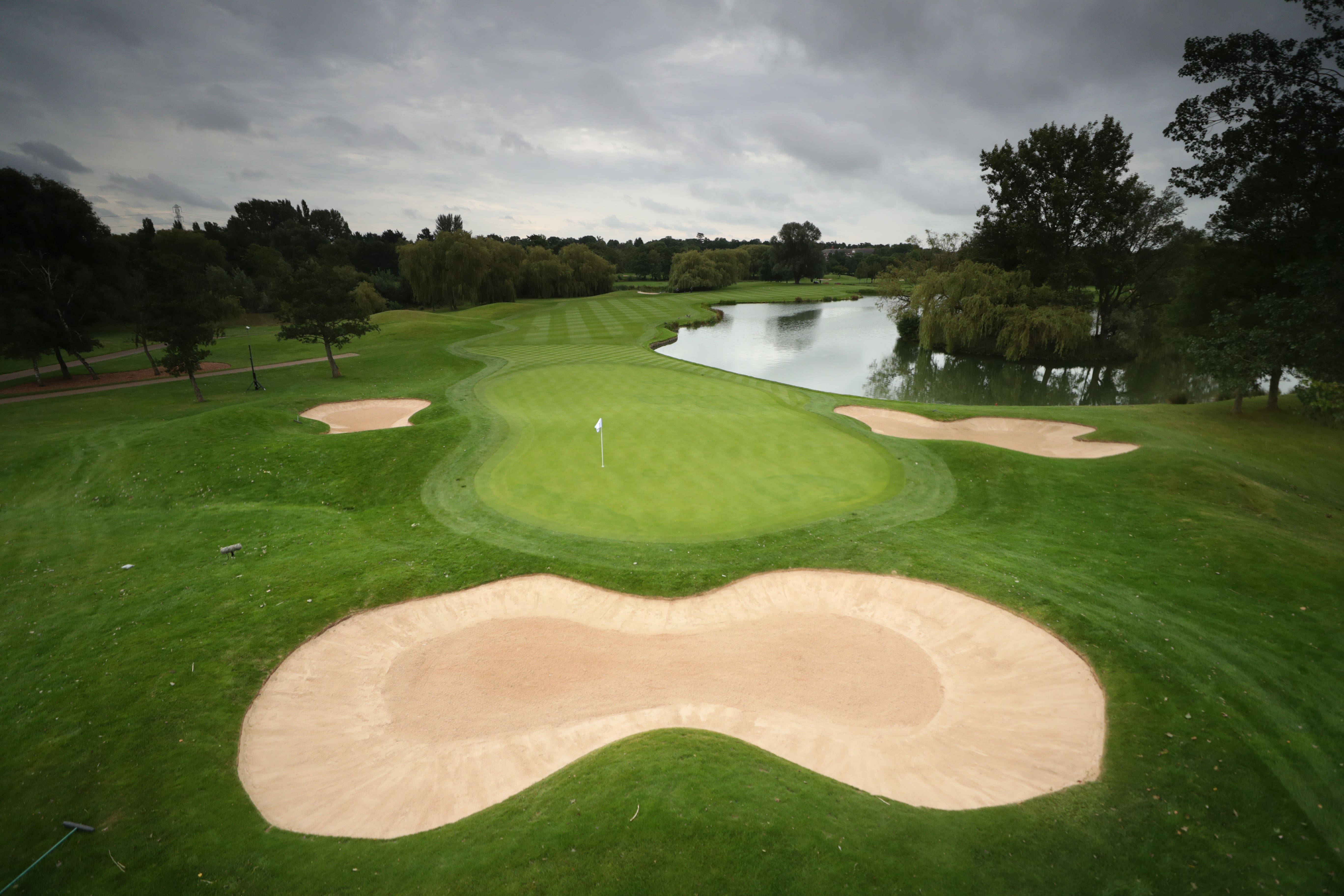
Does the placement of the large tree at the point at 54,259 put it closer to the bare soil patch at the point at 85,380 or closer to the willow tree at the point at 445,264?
the bare soil patch at the point at 85,380

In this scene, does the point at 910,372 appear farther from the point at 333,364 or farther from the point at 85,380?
the point at 85,380

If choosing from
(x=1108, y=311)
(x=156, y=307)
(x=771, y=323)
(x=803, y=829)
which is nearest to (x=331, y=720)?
(x=803, y=829)

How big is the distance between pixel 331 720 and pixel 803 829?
23.3 ft

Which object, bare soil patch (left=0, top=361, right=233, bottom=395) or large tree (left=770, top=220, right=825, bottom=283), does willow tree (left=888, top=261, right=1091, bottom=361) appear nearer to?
bare soil patch (left=0, top=361, right=233, bottom=395)

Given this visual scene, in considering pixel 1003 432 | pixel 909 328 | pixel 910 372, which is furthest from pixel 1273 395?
pixel 909 328

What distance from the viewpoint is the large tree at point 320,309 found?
1280 inches

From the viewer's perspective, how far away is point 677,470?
655 inches

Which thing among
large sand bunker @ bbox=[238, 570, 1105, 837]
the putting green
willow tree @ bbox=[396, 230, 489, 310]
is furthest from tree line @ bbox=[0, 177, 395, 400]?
large sand bunker @ bbox=[238, 570, 1105, 837]

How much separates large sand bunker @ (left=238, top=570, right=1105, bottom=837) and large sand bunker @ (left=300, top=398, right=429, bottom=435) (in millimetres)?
15248

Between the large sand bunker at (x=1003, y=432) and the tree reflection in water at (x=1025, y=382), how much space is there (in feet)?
32.0

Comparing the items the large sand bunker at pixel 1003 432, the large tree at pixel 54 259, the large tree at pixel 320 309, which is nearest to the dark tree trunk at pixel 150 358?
the large tree at pixel 54 259

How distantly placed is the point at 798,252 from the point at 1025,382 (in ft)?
→ 279

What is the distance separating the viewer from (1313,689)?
809 cm

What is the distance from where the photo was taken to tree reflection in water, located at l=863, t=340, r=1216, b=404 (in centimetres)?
3575
